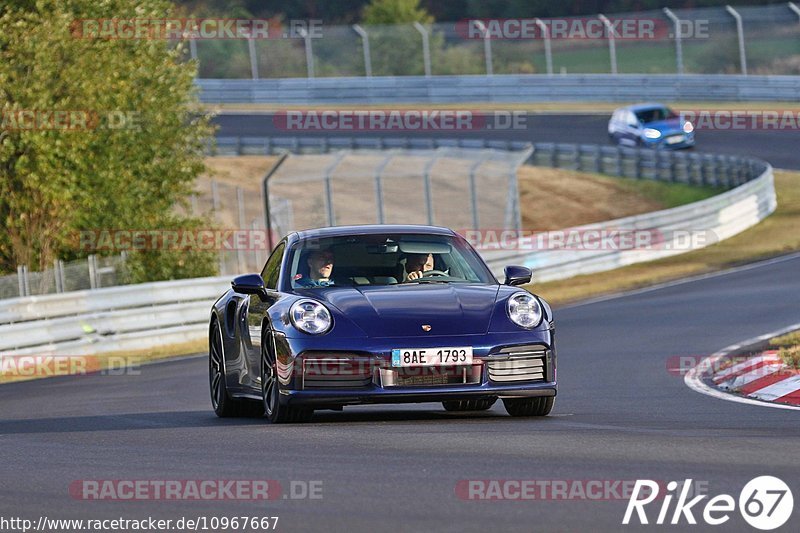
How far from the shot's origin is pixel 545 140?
51.1 m

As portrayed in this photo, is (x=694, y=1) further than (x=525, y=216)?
Yes

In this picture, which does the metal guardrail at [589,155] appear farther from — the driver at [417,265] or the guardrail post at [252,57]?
the driver at [417,265]

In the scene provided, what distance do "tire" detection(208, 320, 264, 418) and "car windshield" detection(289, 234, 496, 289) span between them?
4.56 ft

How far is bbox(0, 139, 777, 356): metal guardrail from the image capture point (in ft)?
69.5

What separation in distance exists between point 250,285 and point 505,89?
4782 centimetres

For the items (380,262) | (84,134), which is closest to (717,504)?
(380,262)

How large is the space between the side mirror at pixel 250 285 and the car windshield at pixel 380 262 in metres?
0.22

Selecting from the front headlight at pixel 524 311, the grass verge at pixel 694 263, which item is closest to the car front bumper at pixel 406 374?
the front headlight at pixel 524 311

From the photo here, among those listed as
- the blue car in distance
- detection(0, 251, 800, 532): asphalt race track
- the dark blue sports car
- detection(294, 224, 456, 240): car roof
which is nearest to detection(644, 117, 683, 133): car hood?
the blue car in distance

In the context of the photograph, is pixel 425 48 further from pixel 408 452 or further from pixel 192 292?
pixel 408 452

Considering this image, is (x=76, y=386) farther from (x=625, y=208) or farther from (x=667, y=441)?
(x=625, y=208)

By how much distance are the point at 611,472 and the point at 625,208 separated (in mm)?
35277

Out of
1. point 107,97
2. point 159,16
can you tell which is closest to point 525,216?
point 159,16

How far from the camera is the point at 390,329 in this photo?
9.53 meters
